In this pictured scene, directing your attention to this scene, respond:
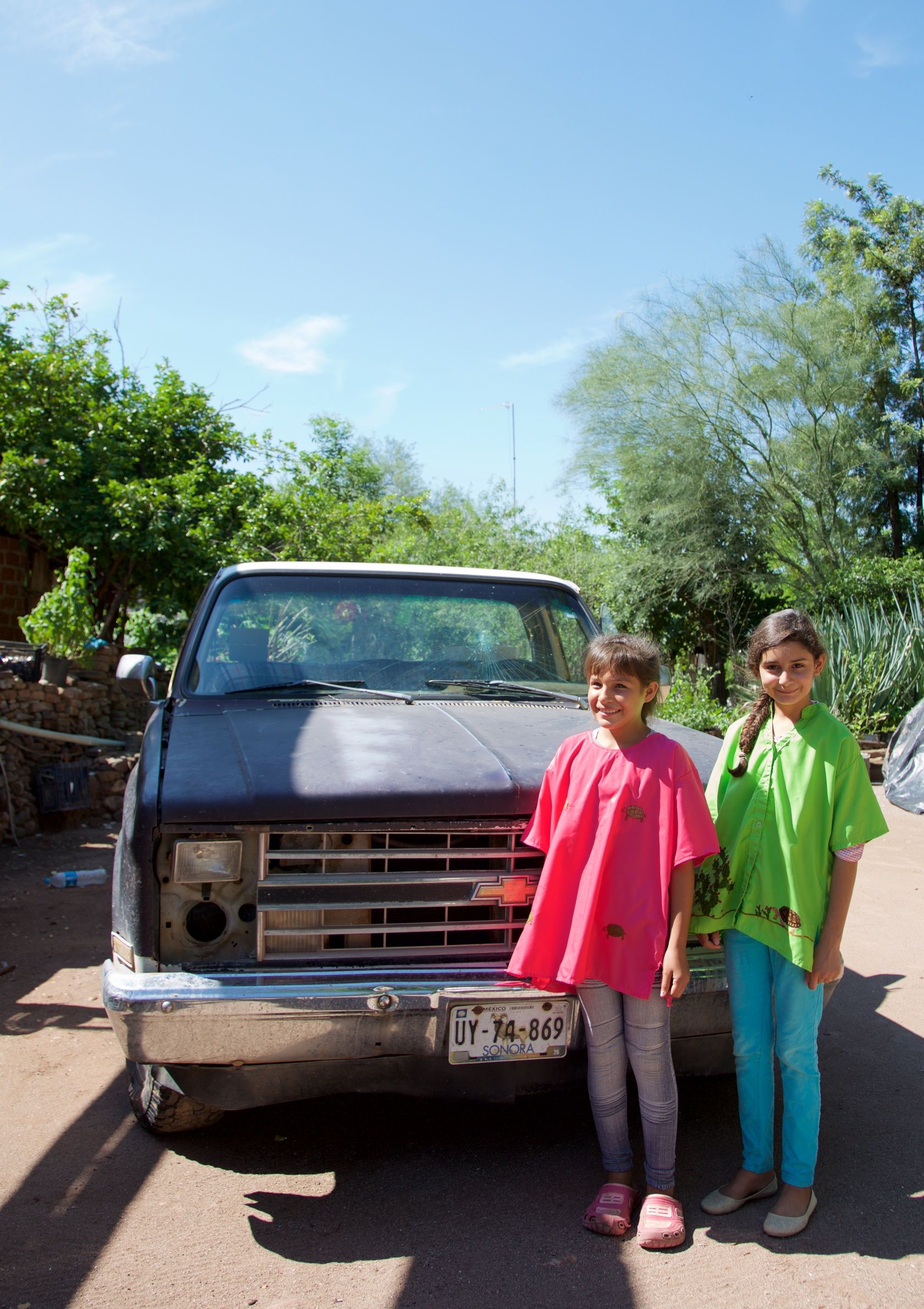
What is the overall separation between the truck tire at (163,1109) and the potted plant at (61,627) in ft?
20.9

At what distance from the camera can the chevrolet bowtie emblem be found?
2.88 metres

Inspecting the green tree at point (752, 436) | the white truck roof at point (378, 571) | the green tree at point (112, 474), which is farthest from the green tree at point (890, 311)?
the white truck roof at point (378, 571)

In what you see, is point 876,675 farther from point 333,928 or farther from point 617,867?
point 333,928

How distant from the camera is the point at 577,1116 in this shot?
11.3 ft

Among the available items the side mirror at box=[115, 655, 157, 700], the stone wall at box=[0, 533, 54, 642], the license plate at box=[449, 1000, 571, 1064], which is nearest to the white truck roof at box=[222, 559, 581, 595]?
the side mirror at box=[115, 655, 157, 700]

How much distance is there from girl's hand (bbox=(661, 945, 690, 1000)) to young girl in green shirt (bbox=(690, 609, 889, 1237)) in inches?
8.8

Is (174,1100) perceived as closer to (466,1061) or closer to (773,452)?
(466,1061)

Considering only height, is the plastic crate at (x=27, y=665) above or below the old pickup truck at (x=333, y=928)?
above

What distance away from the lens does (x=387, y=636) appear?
14.1ft

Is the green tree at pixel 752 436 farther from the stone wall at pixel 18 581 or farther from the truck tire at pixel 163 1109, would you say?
the truck tire at pixel 163 1109

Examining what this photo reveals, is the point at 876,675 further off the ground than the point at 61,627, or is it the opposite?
the point at 61,627

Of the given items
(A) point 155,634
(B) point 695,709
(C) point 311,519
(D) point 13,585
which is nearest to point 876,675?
→ (B) point 695,709

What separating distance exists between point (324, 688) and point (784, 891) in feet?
6.49

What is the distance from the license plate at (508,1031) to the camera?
2.68 m
